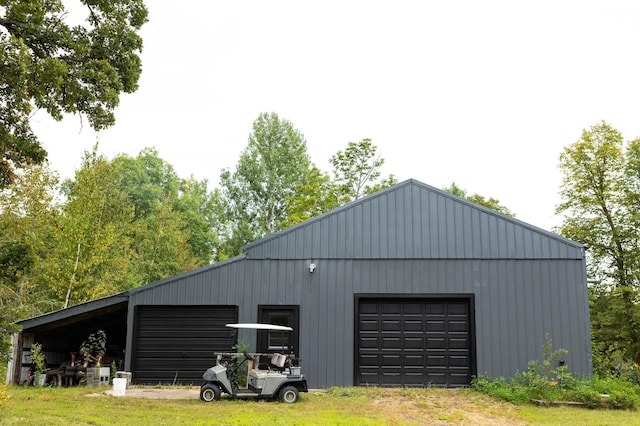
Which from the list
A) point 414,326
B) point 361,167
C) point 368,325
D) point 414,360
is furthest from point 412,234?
point 361,167

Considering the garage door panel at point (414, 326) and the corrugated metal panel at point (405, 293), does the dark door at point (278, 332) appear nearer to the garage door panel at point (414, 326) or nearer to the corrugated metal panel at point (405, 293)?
the corrugated metal panel at point (405, 293)

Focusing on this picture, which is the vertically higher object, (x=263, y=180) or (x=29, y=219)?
(x=263, y=180)

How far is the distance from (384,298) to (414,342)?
3.88 ft

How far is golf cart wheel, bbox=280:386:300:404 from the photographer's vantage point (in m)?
10.3

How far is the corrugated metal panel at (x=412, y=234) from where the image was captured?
42.8ft

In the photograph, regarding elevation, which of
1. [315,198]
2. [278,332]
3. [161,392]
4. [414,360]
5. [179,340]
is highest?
[315,198]

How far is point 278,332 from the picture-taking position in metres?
13.0

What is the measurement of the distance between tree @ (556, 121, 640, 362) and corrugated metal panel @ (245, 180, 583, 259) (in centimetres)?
→ 1036

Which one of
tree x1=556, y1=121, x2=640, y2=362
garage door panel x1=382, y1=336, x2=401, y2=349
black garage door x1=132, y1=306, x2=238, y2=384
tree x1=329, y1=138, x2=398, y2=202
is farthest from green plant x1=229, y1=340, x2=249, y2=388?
tree x1=329, y1=138, x2=398, y2=202

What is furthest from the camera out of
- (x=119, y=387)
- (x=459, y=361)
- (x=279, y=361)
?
(x=459, y=361)

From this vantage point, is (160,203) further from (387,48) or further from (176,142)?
(387,48)

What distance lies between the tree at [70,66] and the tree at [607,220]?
18.8m

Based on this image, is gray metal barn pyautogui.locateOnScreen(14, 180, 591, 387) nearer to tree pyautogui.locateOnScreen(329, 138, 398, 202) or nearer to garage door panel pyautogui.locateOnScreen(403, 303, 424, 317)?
garage door panel pyautogui.locateOnScreen(403, 303, 424, 317)

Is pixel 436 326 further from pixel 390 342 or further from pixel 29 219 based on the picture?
pixel 29 219
